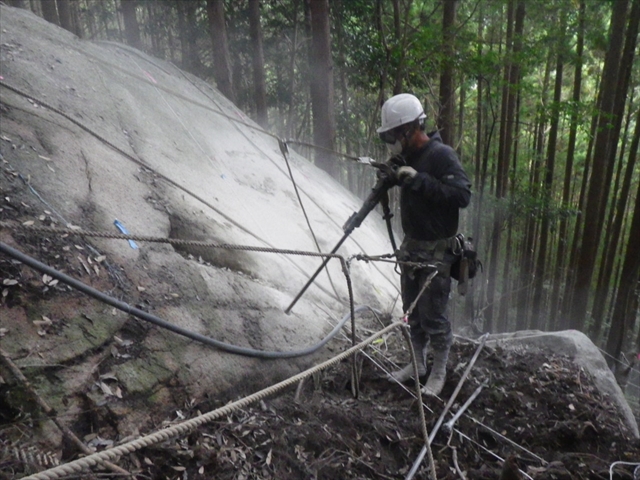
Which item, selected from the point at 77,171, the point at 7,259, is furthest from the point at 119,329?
the point at 77,171

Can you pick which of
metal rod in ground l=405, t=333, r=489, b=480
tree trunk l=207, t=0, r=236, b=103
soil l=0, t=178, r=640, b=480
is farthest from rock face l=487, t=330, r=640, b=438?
tree trunk l=207, t=0, r=236, b=103

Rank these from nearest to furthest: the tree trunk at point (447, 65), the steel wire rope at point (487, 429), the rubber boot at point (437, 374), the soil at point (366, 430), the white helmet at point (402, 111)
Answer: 1. the soil at point (366, 430)
2. the steel wire rope at point (487, 429)
3. the white helmet at point (402, 111)
4. the rubber boot at point (437, 374)
5. the tree trunk at point (447, 65)

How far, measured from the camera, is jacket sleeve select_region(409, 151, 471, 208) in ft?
10.00

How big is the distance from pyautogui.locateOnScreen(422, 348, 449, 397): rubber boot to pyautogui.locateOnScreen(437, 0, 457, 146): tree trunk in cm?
674

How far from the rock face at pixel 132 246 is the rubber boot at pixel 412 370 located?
2.11 feet

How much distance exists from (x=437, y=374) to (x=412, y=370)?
19cm

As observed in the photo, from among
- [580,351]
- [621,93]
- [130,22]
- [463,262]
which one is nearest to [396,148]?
[463,262]

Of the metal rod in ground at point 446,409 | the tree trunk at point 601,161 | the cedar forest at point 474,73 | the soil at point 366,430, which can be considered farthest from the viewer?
the tree trunk at point 601,161

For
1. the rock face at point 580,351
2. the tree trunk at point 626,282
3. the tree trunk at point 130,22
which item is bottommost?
the tree trunk at point 626,282

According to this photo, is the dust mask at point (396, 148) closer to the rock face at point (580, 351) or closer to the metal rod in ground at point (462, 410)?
the metal rod in ground at point (462, 410)

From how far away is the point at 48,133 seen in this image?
125 inches

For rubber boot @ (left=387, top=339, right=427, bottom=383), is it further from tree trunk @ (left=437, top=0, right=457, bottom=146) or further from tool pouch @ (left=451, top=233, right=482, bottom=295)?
tree trunk @ (left=437, top=0, right=457, bottom=146)

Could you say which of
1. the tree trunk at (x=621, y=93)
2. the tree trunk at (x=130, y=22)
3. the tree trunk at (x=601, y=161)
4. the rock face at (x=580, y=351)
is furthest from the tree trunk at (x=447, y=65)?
the tree trunk at (x=130, y=22)

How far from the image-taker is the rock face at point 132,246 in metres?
2.20
